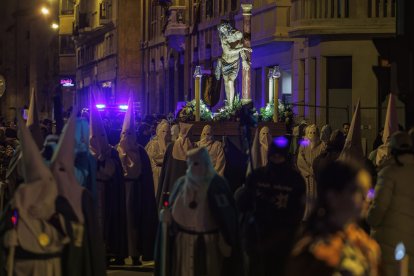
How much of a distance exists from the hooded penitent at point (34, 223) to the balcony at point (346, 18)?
2050cm

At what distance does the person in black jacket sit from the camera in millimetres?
11359

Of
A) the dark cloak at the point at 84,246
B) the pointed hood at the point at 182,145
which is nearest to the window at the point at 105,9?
the pointed hood at the point at 182,145

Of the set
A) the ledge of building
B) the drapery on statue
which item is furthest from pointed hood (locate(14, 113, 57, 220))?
the ledge of building

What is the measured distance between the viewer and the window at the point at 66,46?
3435 inches

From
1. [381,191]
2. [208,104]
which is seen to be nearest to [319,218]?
[381,191]

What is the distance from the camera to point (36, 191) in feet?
32.2

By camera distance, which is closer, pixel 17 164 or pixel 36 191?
pixel 36 191

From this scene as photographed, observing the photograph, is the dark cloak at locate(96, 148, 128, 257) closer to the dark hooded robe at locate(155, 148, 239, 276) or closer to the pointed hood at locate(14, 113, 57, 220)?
the dark hooded robe at locate(155, 148, 239, 276)

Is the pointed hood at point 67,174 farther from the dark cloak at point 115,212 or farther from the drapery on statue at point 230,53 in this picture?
the drapery on statue at point 230,53

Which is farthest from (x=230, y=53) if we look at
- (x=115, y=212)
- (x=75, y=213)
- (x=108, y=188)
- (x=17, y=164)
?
(x=75, y=213)

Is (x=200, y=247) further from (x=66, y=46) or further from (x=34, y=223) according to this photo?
(x=66, y=46)

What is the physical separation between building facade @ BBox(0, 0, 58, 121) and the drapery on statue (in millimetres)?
50077

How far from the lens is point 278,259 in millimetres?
11430

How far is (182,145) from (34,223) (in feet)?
28.8
